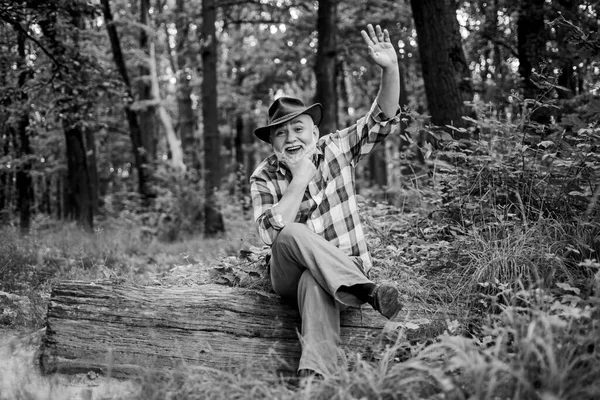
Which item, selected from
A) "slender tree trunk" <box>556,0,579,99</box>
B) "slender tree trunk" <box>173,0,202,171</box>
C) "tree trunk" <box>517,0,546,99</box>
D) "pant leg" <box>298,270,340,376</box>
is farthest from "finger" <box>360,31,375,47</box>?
"slender tree trunk" <box>173,0,202,171</box>

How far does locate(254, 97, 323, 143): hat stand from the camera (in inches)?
144

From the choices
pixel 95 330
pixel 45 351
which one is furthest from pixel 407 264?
pixel 45 351

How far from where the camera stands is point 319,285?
10.6 feet

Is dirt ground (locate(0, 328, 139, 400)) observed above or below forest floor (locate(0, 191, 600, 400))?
below

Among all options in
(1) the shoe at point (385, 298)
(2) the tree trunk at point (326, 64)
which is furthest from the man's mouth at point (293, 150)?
(2) the tree trunk at point (326, 64)

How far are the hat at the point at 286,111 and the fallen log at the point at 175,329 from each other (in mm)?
1199

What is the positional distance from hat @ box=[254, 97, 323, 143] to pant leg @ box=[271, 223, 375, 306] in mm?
797

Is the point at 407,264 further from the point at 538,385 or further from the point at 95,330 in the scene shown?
the point at 95,330

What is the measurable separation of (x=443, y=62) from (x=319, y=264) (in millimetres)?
3752

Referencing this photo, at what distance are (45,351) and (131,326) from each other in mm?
539

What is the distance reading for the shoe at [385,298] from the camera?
3057 millimetres

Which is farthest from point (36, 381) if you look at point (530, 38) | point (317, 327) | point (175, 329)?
point (530, 38)

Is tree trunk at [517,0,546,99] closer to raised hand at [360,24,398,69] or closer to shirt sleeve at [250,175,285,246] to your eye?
raised hand at [360,24,398,69]

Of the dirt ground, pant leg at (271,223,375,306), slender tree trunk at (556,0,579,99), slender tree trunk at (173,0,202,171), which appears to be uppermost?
slender tree trunk at (173,0,202,171)
